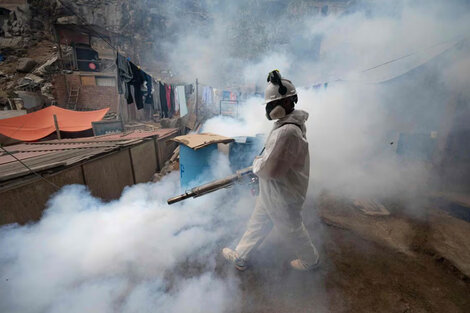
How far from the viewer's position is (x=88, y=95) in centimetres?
1384

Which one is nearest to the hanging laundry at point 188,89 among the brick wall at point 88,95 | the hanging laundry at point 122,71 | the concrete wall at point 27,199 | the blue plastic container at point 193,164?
the hanging laundry at point 122,71

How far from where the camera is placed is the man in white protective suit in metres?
1.83

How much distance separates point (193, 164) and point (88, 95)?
1428cm

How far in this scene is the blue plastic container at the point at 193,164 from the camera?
3904mm

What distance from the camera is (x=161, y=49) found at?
25.2 meters

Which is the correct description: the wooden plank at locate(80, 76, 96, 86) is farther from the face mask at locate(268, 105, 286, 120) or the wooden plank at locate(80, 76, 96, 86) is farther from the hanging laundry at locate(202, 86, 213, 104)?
the face mask at locate(268, 105, 286, 120)

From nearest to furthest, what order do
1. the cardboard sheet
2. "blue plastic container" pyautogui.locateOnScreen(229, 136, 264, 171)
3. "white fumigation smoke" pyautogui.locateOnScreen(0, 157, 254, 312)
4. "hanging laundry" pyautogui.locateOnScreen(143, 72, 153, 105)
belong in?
"white fumigation smoke" pyautogui.locateOnScreen(0, 157, 254, 312) → the cardboard sheet → "blue plastic container" pyautogui.locateOnScreen(229, 136, 264, 171) → "hanging laundry" pyautogui.locateOnScreen(143, 72, 153, 105)

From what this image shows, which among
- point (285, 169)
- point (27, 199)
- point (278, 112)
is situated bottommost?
point (27, 199)

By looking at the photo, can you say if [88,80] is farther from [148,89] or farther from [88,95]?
[148,89]

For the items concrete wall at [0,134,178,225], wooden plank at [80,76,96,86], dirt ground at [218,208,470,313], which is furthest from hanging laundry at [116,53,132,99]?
wooden plank at [80,76,96,86]

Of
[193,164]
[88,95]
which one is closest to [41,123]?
[193,164]

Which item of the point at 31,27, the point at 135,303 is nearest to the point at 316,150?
the point at 135,303

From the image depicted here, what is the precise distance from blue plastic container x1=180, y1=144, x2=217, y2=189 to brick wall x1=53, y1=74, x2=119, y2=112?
486 inches

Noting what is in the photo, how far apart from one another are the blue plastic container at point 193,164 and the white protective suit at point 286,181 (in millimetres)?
1940
